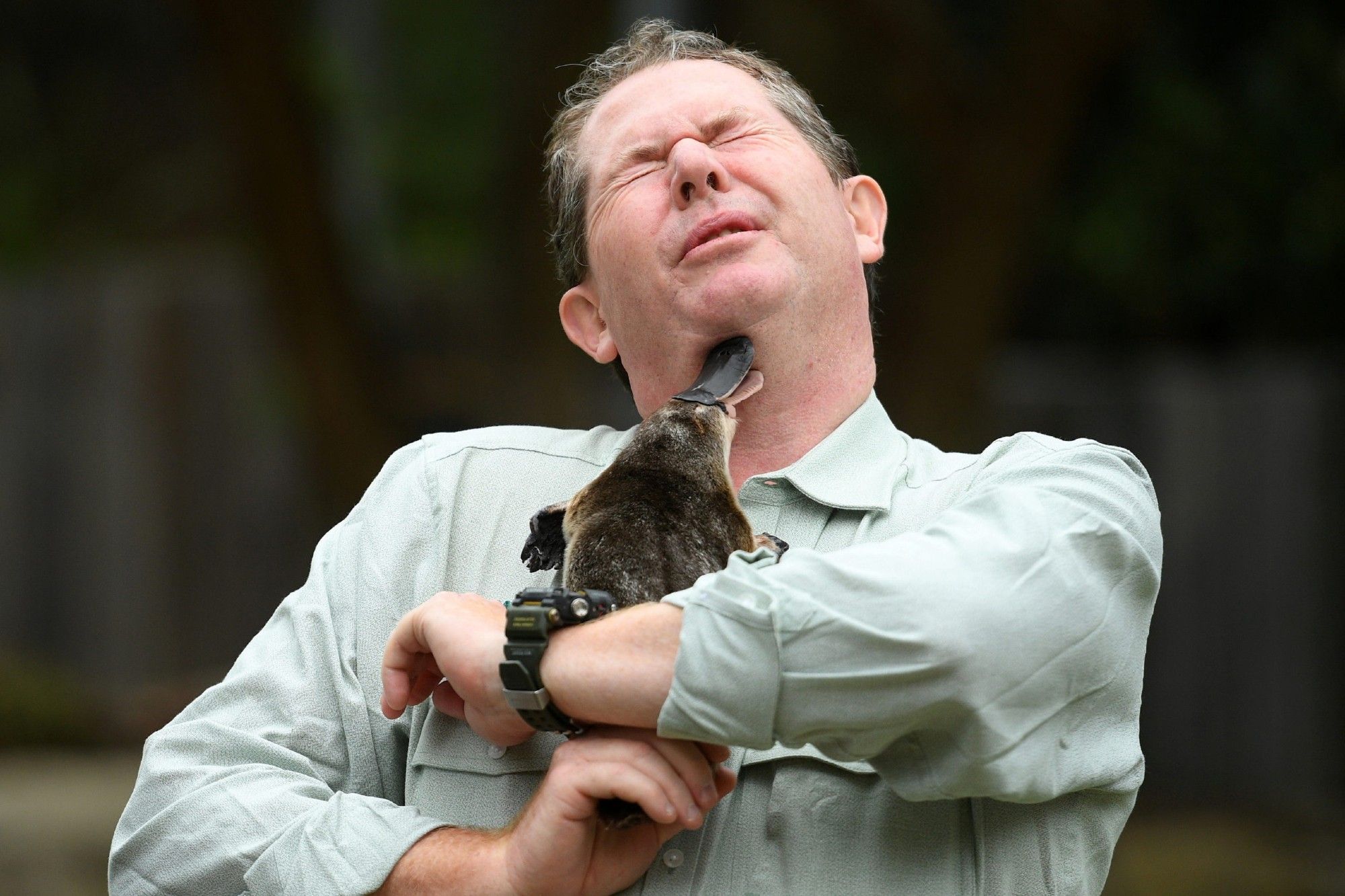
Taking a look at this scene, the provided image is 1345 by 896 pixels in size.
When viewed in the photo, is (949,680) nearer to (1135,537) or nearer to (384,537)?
(1135,537)

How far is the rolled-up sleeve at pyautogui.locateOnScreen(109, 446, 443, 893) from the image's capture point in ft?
6.86

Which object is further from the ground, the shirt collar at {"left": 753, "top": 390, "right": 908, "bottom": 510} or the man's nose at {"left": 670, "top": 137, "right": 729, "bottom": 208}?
the man's nose at {"left": 670, "top": 137, "right": 729, "bottom": 208}

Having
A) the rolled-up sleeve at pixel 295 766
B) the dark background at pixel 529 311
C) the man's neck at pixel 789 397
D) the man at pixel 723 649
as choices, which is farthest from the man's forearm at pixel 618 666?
the dark background at pixel 529 311

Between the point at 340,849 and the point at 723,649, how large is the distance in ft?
2.14

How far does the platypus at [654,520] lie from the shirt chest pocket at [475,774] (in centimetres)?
26

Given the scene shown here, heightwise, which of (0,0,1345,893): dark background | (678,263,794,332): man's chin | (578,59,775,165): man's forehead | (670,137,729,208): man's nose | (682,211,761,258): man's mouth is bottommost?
(0,0,1345,893): dark background

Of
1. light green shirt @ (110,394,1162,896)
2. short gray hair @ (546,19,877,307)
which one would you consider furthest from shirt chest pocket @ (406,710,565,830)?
short gray hair @ (546,19,877,307)

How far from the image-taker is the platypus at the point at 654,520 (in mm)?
2076

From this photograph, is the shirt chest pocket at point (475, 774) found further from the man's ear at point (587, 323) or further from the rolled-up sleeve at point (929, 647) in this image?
the man's ear at point (587, 323)

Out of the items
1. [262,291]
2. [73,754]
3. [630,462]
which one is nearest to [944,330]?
[262,291]

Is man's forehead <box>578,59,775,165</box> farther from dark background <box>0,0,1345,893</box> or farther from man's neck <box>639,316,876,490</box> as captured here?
dark background <box>0,0,1345,893</box>

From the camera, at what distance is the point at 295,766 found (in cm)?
225

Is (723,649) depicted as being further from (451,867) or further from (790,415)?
(790,415)

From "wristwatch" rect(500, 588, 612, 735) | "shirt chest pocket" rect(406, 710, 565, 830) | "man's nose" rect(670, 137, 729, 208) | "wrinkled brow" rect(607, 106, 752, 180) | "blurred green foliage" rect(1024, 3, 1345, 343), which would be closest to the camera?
"wristwatch" rect(500, 588, 612, 735)
